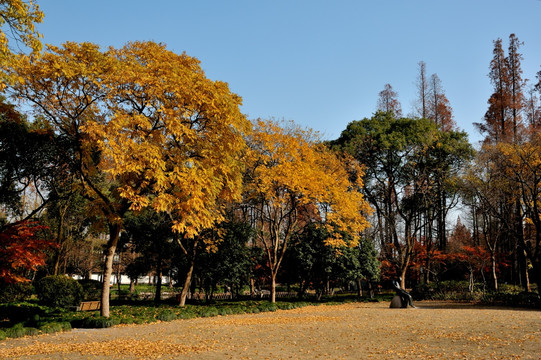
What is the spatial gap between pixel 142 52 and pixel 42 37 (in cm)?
479

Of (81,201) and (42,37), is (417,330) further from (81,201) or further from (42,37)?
(81,201)

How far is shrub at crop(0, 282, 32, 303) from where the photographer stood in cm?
1730

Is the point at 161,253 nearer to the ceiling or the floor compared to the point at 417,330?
A: nearer to the ceiling

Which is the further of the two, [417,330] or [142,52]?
[142,52]

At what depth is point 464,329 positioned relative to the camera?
9.58m

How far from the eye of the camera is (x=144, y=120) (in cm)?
1130

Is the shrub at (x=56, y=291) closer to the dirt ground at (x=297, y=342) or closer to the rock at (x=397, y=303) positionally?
the dirt ground at (x=297, y=342)

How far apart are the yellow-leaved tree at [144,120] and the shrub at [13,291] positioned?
8.19 metres

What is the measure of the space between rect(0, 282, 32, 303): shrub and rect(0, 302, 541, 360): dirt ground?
31.5ft

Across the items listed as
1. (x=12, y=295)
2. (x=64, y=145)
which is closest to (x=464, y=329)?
(x=64, y=145)

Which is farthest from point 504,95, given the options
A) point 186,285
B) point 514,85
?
point 186,285

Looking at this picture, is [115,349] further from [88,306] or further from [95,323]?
[88,306]

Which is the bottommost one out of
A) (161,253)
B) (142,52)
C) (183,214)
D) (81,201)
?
(161,253)

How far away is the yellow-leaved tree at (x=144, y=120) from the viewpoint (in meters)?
10.8
